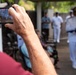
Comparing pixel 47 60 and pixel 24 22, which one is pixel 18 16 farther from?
pixel 47 60

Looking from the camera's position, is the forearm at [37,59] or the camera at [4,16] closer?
the forearm at [37,59]

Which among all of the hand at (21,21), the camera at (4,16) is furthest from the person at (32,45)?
the camera at (4,16)

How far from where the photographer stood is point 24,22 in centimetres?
189

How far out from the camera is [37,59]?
72.5 inches

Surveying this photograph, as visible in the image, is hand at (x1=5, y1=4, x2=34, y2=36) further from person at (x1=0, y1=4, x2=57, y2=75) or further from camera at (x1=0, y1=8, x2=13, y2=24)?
camera at (x1=0, y1=8, x2=13, y2=24)

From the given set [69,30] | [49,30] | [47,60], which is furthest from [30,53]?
[49,30]

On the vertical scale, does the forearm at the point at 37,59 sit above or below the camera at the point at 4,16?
below

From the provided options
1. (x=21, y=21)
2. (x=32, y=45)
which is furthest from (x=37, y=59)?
(x=21, y=21)

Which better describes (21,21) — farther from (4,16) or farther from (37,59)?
(4,16)

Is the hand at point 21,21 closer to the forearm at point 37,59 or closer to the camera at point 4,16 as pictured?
the forearm at point 37,59

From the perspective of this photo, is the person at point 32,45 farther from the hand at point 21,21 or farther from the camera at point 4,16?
the camera at point 4,16

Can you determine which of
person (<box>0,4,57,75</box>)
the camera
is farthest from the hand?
the camera

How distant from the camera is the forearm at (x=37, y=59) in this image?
5.98ft

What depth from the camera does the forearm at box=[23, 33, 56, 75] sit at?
5.98 feet
